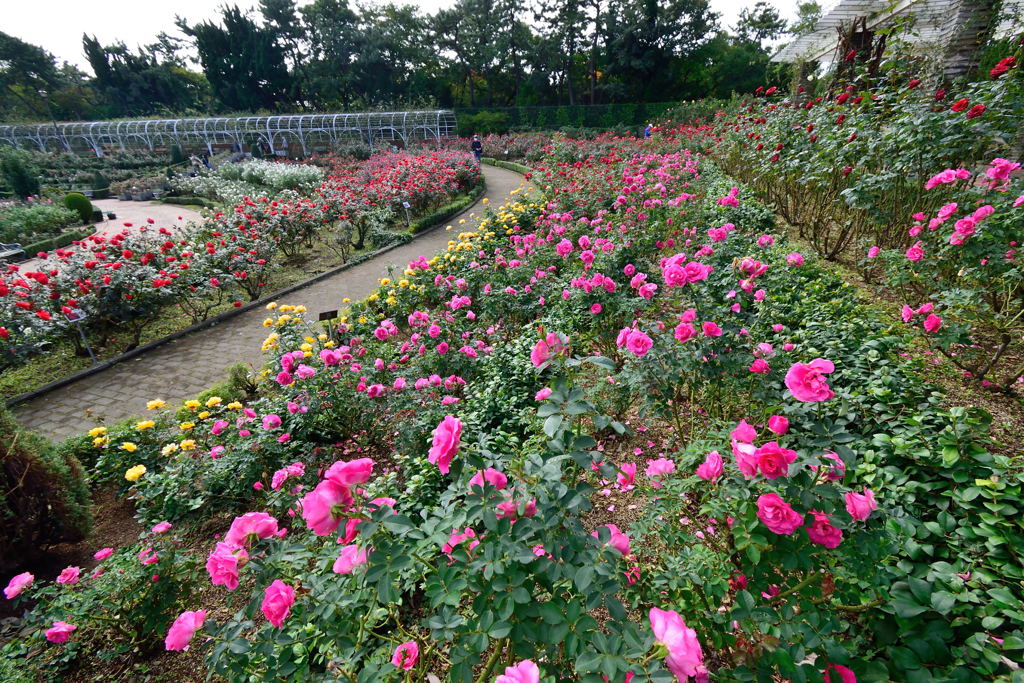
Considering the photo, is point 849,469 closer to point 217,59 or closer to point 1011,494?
point 1011,494

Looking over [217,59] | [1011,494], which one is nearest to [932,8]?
[1011,494]

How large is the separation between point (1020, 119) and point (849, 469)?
149 inches

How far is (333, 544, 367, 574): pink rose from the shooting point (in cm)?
111

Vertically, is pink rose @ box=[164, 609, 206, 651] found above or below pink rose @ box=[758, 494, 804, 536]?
below

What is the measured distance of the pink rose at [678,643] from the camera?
861 millimetres

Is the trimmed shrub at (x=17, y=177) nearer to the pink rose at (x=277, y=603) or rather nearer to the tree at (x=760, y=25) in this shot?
the pink rose at (x=277, y=603)

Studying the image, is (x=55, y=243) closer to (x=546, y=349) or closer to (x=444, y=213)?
(x=444, y=213)

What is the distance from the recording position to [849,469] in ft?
5.23

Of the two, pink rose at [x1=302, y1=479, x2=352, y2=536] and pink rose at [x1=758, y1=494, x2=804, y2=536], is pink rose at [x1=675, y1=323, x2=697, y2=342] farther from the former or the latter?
pink rose at [x1=302, y1=479, x2=352, y2=536]

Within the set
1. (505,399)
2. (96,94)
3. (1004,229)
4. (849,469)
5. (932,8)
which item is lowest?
(505,399)

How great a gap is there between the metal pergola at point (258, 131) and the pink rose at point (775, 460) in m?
25.3

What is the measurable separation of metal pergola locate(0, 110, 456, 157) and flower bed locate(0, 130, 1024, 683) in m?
23.3

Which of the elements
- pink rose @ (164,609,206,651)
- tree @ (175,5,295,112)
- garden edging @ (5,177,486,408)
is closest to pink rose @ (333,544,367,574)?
pink rose @ (164,609,206,651)

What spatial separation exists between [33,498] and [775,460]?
3.86 metres
